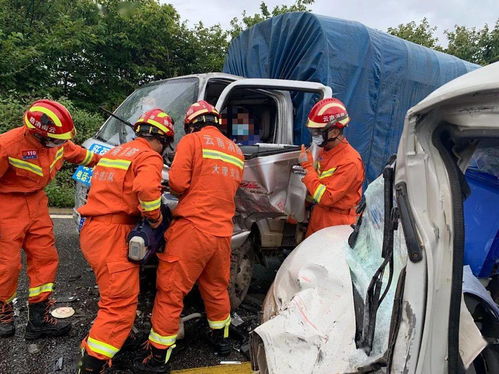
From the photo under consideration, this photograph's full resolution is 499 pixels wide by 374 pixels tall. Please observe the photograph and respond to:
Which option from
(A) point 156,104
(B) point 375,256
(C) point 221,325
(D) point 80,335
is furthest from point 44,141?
(B) point 375,256

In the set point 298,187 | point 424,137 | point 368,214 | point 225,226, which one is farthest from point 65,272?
point 424,137

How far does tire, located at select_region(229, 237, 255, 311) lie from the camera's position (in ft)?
11.3

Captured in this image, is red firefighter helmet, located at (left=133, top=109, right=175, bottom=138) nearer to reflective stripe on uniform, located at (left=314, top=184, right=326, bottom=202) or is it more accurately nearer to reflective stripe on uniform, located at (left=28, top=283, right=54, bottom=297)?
reflective stripe on uniform, located at (left=314, top=184, right=326, bottom=202)

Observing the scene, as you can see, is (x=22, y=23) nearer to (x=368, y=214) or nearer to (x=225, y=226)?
(x=225, y=226)

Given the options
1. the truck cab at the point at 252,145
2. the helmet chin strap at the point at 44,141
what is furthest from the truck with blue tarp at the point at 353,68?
the helmet chin strap at the point at 44,141

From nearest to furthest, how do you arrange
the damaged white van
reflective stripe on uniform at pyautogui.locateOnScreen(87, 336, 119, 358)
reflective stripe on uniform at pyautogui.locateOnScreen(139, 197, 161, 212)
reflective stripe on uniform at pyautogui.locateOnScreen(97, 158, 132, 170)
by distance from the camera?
the damaged white van < reflective stripe on uniform at pyautogui.locateOnScreen(87, 336, 119, 358) < reflective stripe on uniform at pyautogui.locateOnScreen(139, 197, 161, 212) < reflective stripe on uniform at pyautogui.locateOnScreen(97, 158, 132, 170)

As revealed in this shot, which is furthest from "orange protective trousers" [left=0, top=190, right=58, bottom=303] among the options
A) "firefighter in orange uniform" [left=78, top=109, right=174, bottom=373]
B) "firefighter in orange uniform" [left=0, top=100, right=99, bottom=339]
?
"firefighter in orange uniform" [left=78, top=109, right=174, bottom=373]

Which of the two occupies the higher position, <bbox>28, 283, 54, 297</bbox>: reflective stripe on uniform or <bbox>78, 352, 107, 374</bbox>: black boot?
<bbox>28, 283, 54, 297</bbox>: reflective stripe on uniform

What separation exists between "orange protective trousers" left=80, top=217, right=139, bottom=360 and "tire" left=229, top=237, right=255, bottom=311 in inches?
38.7

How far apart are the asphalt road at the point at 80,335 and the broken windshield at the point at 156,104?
140cm

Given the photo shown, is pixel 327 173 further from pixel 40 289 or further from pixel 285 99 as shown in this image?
pixel 40 289

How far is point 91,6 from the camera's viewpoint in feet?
35.1

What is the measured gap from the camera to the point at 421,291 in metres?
1.26

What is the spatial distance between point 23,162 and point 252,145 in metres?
1.83
